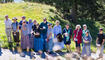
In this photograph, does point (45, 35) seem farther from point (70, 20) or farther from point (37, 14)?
point (70, 20)

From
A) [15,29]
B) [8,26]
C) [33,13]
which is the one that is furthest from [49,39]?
[33,13]

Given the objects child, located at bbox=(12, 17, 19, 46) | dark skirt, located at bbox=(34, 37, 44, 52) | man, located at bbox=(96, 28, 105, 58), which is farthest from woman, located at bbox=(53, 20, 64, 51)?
man, located at bbox=(96, 28, 105, 58)

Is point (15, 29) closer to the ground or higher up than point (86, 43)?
higher up

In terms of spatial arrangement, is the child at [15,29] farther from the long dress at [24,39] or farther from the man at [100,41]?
the man at [100,41]

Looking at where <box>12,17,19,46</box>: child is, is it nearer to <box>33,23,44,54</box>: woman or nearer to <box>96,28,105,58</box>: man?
<box>33,23,44,54</box>: woman

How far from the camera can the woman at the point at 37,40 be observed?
32.9 feet

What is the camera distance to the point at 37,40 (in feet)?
33.5

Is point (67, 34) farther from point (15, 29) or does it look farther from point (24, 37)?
point (15, 29)

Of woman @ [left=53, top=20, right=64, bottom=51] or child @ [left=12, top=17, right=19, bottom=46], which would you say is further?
woman @ [left=53, top=20, right=64, bottom=51]

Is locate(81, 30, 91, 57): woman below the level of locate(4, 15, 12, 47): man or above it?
below

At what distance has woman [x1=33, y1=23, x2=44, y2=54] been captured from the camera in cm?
1002

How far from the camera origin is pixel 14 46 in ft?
36.0

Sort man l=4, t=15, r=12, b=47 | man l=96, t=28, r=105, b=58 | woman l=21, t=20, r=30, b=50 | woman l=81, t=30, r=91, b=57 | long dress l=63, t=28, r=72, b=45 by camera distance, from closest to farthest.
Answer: man l=96, t=28, r=105, b=58 < woman l=81, t=30, r=91, b=57 < woman l=21, t=20, r=30, b=50 < man l=4, t=15, r=12, b=47 < long dress l=63, t=28, r=72, b=45

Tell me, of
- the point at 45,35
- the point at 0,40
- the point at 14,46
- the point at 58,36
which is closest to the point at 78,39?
the point at 58,36
